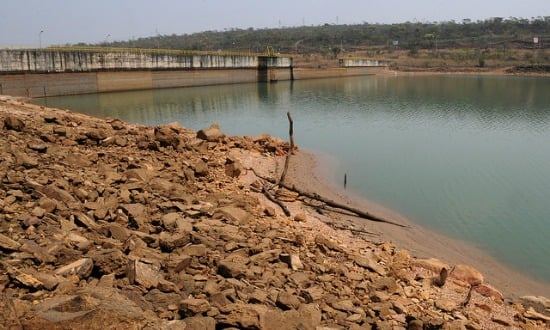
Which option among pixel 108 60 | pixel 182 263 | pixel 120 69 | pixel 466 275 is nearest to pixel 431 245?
pixel 466 275

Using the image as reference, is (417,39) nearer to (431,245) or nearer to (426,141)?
(426,141)

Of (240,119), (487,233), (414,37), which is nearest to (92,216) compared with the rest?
(487,233)

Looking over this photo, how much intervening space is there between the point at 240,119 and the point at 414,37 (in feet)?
428

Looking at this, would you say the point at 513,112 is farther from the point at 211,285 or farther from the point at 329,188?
the point at 211,285

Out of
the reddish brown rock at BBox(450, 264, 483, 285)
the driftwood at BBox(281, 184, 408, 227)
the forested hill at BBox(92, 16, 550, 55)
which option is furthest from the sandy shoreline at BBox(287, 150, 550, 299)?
the forested hill at BBox(92, 16, 550, 55)

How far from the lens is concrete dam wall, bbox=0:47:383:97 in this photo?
39.6 m

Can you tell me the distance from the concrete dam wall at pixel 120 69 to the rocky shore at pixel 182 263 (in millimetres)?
31199

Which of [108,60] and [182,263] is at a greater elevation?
[108,60]

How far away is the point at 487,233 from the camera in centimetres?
1237

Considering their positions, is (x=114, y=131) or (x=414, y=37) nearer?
(x=114, y=131)

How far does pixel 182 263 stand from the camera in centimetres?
632

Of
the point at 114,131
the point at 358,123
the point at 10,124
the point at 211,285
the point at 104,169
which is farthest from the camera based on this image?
the point at 358,123

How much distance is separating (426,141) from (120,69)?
34.6 m

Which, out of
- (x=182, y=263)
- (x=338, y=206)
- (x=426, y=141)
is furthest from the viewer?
(x=426, y=141)
